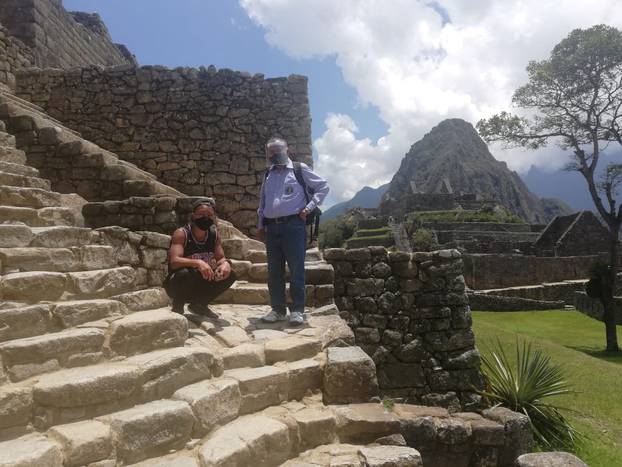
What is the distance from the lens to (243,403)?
3422 mm

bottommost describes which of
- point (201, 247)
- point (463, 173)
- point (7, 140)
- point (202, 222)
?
point (201, 247)

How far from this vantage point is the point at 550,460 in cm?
446

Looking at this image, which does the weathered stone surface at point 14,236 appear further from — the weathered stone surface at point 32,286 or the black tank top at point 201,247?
the black tank top at point 201,247

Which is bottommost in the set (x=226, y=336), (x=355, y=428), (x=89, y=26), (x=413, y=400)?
(x=413, y=400)

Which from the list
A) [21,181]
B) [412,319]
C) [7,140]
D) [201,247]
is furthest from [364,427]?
[7,140]

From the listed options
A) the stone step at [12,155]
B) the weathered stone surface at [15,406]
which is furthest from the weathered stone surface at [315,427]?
the stone step at [12,155]

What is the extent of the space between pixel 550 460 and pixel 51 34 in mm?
13022

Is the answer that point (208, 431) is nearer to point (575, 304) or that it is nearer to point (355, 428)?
point (355, 428)

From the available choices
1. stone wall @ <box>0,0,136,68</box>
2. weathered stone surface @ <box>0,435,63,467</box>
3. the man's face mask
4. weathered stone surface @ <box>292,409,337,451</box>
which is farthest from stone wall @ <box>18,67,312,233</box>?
weathered stone surface @ <box>0,435,63,467</box>

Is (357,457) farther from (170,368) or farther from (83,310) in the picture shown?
(83,310)

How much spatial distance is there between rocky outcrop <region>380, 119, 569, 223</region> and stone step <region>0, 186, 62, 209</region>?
57.4 metres

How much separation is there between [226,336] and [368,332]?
11.8 feet

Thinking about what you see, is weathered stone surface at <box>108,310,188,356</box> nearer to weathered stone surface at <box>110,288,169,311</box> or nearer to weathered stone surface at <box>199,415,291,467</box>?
weathered stone surface at <box>110,288,169,311</box>

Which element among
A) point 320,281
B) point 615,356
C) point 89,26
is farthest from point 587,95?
point 89,26
